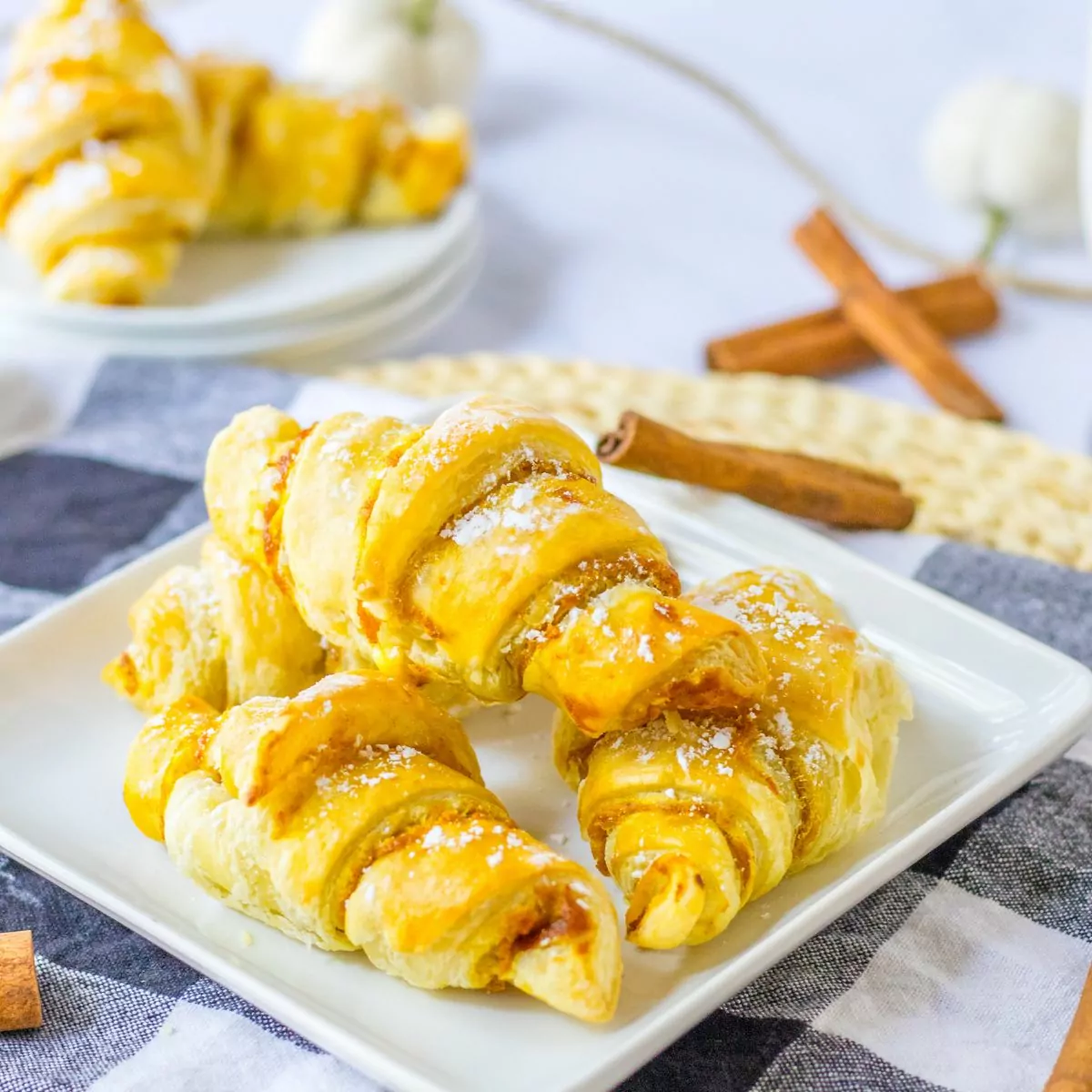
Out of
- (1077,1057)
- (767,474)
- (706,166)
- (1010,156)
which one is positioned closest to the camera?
(1077,1057)

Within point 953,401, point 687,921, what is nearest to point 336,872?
point 687,921

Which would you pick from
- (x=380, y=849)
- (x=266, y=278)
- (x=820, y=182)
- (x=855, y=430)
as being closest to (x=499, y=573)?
(x=380, y=849)

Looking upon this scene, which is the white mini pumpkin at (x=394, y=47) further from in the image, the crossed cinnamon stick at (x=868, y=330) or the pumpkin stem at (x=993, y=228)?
the pumpkin stem at (x=993, y=228)

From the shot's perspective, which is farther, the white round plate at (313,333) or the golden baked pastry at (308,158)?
the golden baked pastry at (308,158)

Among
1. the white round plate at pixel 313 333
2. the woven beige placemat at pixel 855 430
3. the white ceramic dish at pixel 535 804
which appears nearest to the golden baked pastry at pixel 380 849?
the white ceramic dish at pixel 535 804

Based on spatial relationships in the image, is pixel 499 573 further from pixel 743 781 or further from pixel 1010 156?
pixel 1010 156

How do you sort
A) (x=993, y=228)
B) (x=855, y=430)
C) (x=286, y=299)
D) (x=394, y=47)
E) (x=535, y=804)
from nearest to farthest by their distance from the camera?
(x=535, y=804) → (x=855, y=430) → (x=286, y=299) → (x=993, y=228) → (x=394, y=47)

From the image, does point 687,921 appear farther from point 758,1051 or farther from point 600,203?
point 600,203
